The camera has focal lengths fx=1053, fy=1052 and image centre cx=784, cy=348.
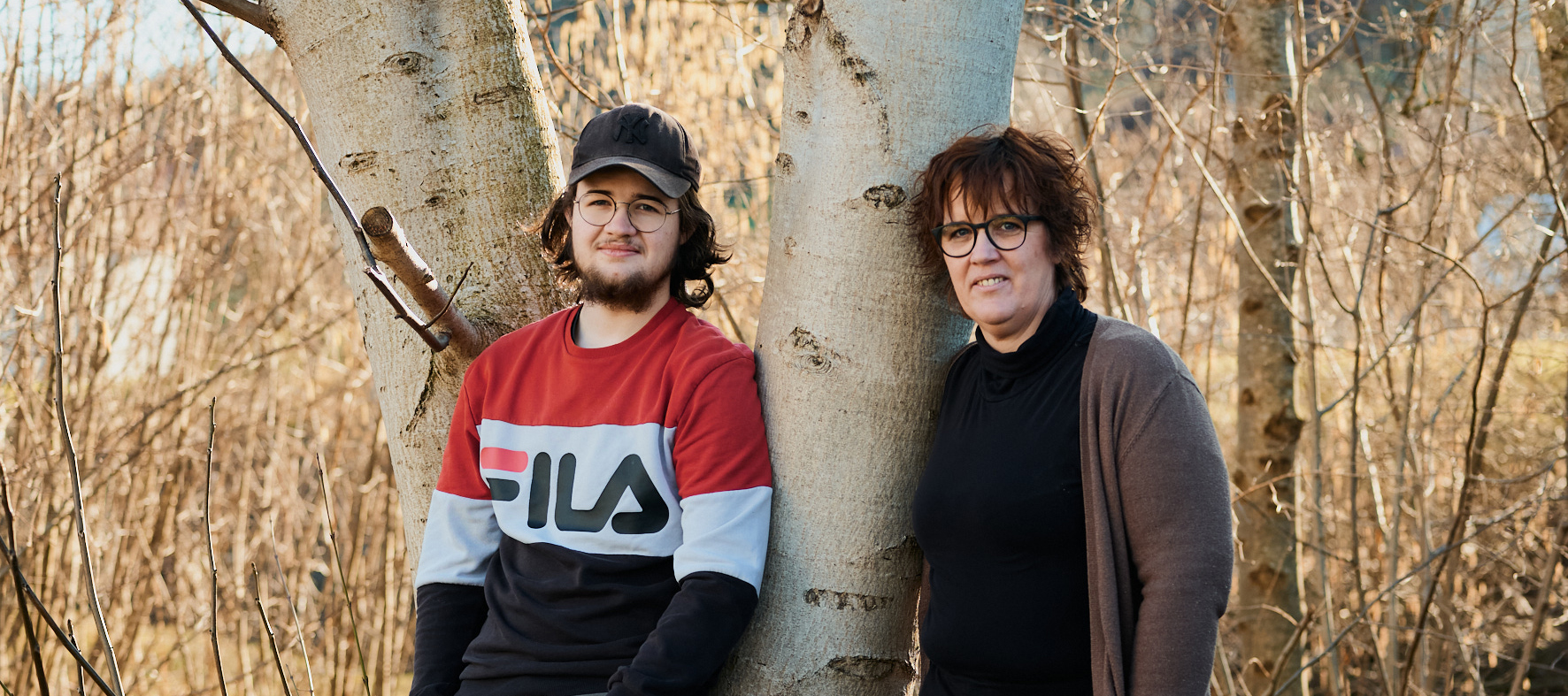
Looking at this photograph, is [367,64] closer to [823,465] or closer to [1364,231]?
[823,465]

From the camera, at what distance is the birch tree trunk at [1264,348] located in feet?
12.7

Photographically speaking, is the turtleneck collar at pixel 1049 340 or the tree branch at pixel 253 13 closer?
the turtleneck collar at pixel 1049 340

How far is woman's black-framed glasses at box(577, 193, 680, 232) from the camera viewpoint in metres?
1.84

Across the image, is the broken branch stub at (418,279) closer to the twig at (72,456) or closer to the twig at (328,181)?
the twig at (328,181)

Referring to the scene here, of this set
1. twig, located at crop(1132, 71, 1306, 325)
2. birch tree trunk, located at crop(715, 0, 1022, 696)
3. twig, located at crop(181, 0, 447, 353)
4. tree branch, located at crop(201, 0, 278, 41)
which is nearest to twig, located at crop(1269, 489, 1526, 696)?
twig, located at crop(1132, 71, 1306, 325)

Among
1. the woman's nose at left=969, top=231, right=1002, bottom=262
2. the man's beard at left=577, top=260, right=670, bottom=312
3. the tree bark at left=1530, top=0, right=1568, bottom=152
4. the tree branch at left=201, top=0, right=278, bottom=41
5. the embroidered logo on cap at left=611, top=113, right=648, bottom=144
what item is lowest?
the man's beard at left=577, top=260, right=670, bottom=312

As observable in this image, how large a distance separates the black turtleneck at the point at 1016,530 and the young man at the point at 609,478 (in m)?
0.29

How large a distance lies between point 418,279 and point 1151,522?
107 cm

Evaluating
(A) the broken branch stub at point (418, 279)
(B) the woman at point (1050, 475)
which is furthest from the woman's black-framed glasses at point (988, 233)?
(A) the broken branch stub at point (418, 279)

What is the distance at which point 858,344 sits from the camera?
1610 mm

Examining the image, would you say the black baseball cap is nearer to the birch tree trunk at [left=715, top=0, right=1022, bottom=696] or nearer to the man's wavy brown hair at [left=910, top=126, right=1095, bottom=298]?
the birch tree trunk at [left=715, top=0, right=1022, bottom=696]

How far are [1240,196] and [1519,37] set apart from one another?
1.47 meters

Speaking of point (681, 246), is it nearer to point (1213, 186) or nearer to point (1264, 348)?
point (1213, 186)

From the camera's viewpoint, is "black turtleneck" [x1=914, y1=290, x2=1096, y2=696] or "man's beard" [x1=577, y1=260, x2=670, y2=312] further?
"man's beard" [x1=577, y1=260, x2=670, y2=312]
